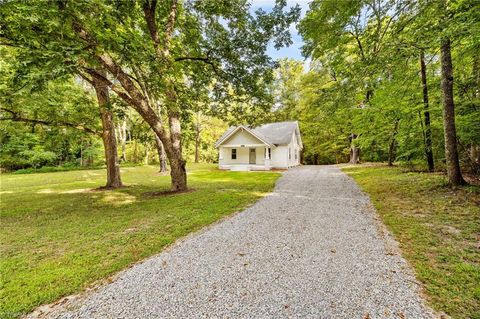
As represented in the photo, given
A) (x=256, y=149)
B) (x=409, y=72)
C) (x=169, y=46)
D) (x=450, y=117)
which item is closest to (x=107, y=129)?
(x=169, y=46)

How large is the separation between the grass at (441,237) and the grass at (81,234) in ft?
12.9

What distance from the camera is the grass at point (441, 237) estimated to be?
8.50 ft

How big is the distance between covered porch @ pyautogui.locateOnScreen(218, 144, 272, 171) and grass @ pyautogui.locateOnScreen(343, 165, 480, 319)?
14923 mm

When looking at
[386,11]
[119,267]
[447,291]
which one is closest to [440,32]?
[386,11]

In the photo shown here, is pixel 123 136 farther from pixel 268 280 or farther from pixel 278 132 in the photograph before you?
pixel 268 280

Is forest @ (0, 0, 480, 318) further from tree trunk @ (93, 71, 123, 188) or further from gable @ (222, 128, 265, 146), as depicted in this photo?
gable @ (222, 128, 265, 146)

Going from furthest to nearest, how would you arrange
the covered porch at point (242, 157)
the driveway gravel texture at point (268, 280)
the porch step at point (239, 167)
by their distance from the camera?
the covered porch at point (242, 157) < the porch step at point (239, 167) < the driveway gravel texture at point (268, 280)

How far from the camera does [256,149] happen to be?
23.5m

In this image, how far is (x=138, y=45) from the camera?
488 centimetres

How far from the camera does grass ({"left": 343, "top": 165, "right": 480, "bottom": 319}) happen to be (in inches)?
102

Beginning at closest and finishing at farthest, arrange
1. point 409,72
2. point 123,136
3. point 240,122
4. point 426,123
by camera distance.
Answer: point 409,72 → point 426,123 → point 240,122 → point 123,136

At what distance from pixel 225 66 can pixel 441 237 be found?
8606mm

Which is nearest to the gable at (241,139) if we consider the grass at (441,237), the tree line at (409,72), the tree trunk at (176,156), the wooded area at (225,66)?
the tree line at (409,72)

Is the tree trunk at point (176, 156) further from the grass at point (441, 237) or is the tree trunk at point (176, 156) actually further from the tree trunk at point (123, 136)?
the tree trunk at point (123, 136)
